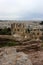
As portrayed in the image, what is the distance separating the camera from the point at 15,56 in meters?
6.19

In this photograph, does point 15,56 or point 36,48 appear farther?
point 36,48

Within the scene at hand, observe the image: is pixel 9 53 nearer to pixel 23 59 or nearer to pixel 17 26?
pixel 23 59

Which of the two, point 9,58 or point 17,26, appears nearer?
point 9,58

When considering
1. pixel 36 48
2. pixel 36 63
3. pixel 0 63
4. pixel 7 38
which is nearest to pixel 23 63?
pixel 0 63

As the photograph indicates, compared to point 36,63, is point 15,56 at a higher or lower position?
higher

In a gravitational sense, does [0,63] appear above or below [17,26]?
above

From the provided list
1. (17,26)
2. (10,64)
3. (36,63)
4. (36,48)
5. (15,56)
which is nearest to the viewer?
(10,64)

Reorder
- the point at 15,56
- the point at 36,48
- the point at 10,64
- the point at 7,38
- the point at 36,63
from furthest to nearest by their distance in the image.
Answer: the point at 7,38, the point at 36,48, the point at 36,63, the point at 15,56, the point at 10,64

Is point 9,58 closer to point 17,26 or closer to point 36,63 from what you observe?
point 36,63

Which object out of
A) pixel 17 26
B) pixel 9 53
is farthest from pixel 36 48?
pixel 17 26

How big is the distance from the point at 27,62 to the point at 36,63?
5.82 ft

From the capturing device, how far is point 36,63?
7641mm

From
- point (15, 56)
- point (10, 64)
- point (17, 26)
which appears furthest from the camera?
point (17, 26)

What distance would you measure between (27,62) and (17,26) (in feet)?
63.2
